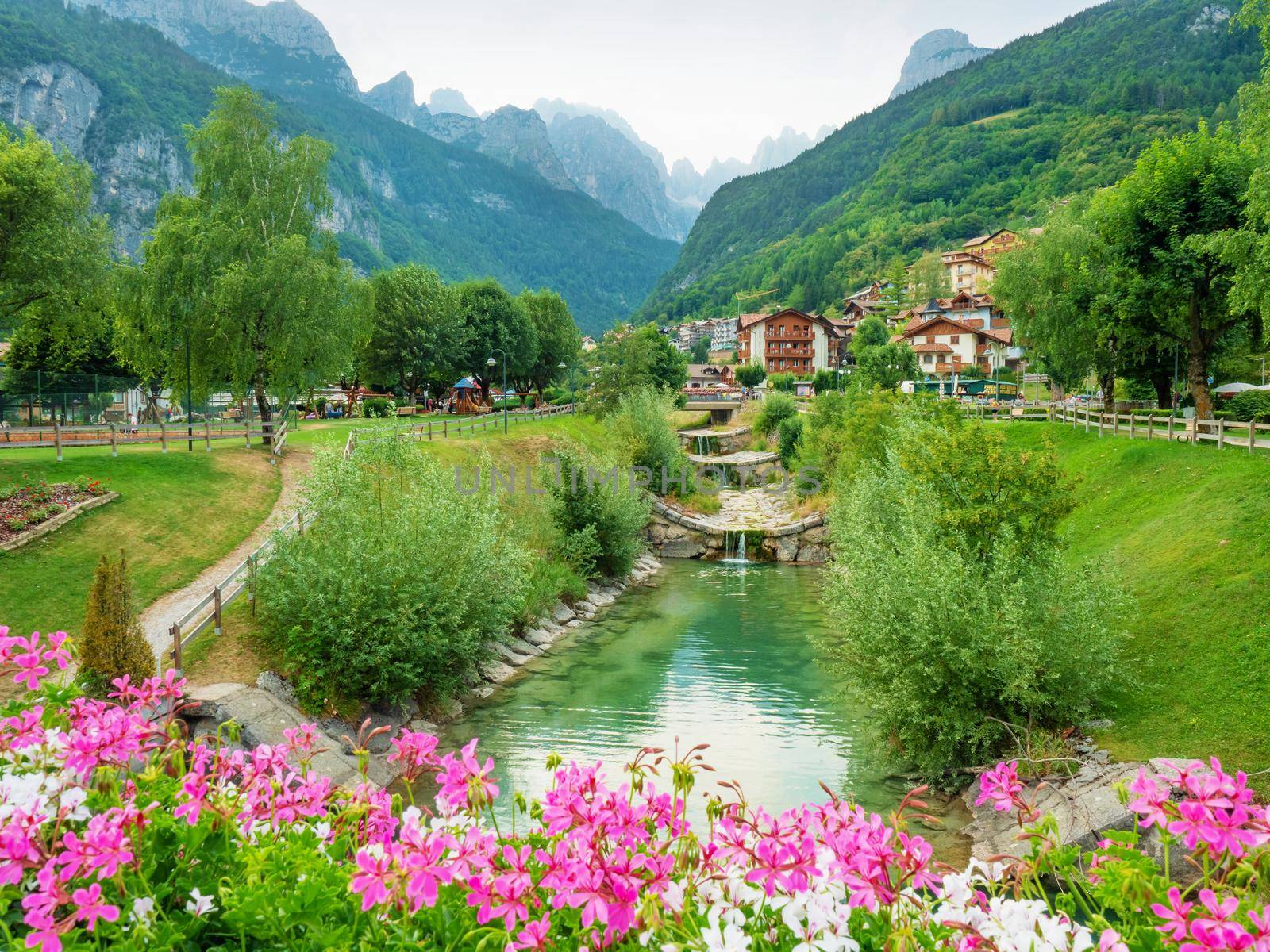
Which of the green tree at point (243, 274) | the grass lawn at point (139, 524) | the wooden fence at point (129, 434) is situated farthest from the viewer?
the green tree at point (243, 274)

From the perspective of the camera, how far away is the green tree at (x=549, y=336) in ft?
260

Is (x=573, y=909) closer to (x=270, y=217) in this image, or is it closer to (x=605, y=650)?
(x=605, y=650)

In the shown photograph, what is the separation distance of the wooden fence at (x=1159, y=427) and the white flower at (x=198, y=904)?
1127 inches

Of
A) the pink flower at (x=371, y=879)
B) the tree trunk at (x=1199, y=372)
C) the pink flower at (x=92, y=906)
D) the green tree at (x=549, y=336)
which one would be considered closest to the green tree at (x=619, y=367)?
the green tree at (x=549, y=336)

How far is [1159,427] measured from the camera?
3522cm

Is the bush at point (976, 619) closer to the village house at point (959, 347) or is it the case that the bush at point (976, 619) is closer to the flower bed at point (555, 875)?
the flower bed at point (555, 875)

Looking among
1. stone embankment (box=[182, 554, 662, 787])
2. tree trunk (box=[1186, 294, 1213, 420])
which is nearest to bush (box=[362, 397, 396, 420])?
stone embankment (box=[182, 554, 662, 787])

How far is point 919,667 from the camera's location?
50.8 ft

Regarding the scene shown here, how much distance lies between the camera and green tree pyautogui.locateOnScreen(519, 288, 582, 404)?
79.1 metres

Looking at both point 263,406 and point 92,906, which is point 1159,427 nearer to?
point 263,406

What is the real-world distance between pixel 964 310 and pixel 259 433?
111512mm

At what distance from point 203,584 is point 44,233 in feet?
40.1

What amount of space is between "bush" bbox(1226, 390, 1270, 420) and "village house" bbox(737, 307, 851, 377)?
285 ft

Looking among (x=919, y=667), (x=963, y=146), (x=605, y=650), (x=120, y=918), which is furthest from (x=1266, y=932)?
(x=963, y=146)
